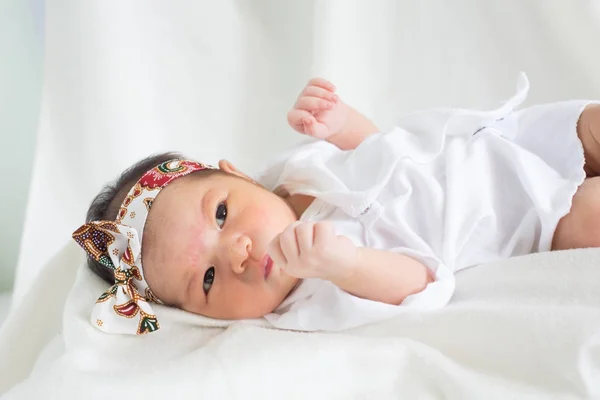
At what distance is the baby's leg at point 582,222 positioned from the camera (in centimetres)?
92

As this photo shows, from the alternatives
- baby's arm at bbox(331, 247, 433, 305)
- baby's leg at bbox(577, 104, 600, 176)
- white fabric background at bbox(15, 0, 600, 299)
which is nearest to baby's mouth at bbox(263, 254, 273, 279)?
baby's arm at bbox(331, 247, 433, 305)

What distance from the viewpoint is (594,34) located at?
1.26m

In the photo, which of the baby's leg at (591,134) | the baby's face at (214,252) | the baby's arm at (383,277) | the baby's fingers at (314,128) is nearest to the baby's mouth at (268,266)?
the baby's face at (214,252)

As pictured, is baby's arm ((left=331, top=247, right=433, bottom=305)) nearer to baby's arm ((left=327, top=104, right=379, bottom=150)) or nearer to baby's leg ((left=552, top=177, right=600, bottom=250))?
baby's leg ((left=552, top=177, right=600, bottom=250))

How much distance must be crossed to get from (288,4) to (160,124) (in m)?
0.40

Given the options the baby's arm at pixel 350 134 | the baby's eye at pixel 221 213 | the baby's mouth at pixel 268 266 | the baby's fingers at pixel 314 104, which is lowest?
the baby's mouth at pixel 268 266

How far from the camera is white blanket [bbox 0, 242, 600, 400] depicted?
2.31 ft

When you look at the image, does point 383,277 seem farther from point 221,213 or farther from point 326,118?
point 326,118

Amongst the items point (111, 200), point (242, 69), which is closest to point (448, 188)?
point (111, 200)

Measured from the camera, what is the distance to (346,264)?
78cm

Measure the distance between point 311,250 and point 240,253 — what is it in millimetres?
150

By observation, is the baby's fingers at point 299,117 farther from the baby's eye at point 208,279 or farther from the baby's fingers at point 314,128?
the baby's eye at point 208,279

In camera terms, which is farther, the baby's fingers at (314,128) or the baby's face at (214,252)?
the baby's fingers at (314,128)

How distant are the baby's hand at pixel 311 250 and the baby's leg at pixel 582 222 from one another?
14.1 inches
